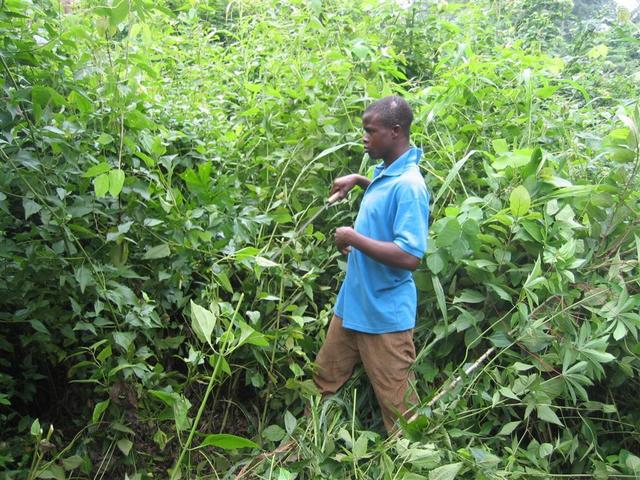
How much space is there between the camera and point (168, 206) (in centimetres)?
222

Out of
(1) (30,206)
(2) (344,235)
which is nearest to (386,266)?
(2) (344,235)

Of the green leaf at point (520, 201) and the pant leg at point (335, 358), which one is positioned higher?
the green leaf at point (520, 201)

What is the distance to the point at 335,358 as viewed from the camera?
2.51 m

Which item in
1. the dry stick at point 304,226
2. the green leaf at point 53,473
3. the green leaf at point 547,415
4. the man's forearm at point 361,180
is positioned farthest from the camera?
the man's forearm at point 361,180

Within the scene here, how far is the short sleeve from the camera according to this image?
2223mm

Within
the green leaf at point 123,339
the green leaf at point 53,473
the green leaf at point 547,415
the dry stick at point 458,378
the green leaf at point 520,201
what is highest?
the green leaf at point 520,201

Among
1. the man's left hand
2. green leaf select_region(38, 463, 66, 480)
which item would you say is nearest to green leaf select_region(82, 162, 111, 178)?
the man's left hand

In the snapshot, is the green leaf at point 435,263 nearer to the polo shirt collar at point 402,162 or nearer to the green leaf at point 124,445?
the polo shirt collar at point 402,162

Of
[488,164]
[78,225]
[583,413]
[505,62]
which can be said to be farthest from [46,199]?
[505,62]

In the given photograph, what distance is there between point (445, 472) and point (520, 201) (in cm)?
105

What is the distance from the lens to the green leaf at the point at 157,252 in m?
2.20

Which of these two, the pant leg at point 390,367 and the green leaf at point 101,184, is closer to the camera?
the green leaf at point 101,184

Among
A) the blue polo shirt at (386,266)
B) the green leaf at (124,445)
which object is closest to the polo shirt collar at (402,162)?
the blue polo shirt at (386,266)

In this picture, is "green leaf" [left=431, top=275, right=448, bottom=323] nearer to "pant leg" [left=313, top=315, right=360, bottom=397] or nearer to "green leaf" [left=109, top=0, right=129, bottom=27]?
"pant leg" [left=313, top=315, right=360, bottom=397]
